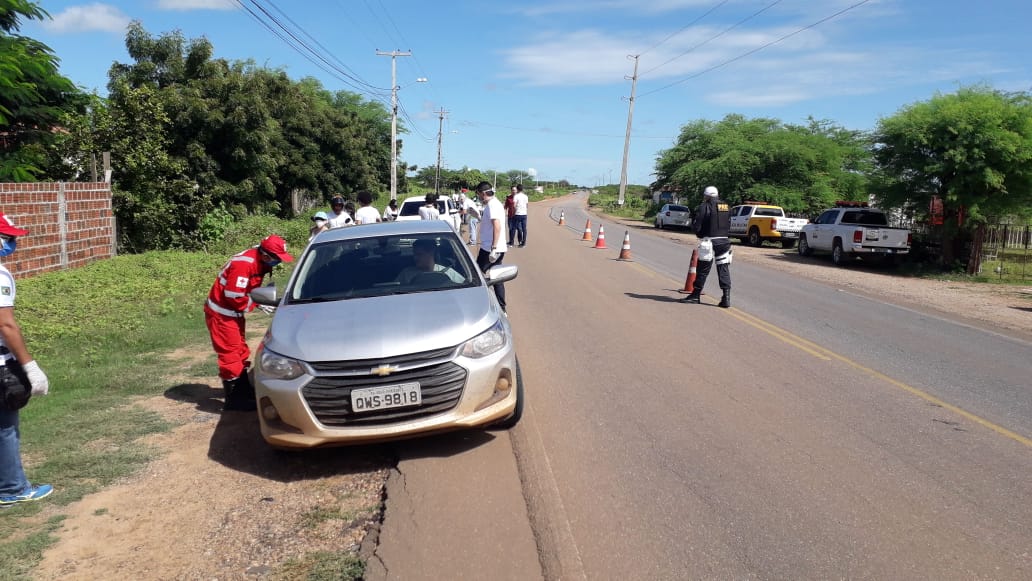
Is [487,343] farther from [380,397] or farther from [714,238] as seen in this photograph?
[714,238]

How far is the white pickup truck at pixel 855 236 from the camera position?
20781mm

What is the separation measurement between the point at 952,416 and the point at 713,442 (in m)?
2.38

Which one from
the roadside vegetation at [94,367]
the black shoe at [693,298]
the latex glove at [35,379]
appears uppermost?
the latex glove at [35,379]

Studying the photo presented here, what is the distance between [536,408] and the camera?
6.12 metres

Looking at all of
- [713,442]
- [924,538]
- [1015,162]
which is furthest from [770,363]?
[1015,162]

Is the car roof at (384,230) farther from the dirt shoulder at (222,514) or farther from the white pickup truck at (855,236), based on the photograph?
the white pickup truck at (855,236)

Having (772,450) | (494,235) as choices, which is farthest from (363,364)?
(494,235)

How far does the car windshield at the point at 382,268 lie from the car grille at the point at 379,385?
1.16 metres

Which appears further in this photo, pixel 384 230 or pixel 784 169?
pixel 784 169

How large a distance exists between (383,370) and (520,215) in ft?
56.8

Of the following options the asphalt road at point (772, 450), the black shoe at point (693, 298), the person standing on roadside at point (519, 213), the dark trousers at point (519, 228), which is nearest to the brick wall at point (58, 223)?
the asphalt road at point (772, 450)

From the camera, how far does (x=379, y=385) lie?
464 cm

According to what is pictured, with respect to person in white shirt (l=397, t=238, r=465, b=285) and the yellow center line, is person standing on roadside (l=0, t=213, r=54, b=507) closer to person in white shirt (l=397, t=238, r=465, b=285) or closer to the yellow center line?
person in white shirt (l=397, t=238, r=465, b=285)

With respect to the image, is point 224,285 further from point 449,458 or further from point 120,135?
point 120,135
